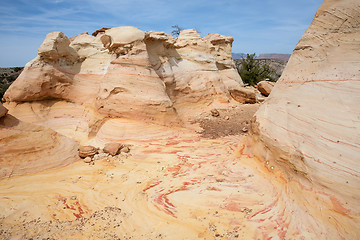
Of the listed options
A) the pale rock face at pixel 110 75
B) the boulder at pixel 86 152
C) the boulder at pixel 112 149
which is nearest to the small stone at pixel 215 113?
the pale rock face at pixel 110 75

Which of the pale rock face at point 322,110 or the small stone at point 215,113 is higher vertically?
the pale rock face at point 322,110

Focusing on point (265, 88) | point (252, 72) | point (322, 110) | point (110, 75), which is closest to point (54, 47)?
point (110, 75)

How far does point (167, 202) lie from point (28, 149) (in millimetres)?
3016

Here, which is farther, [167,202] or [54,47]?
[54,47]

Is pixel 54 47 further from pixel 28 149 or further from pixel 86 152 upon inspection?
pixel 86 152

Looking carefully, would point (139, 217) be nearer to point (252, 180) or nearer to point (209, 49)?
point (252, 180)

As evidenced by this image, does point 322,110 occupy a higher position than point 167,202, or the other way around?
point 322,110

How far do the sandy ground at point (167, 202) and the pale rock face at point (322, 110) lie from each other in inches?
10.7

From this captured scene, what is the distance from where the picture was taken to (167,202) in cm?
331

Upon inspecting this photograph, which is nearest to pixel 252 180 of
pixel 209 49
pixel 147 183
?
pixel 147 183

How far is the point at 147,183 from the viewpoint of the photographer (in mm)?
3910

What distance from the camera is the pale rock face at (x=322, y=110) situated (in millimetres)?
2580

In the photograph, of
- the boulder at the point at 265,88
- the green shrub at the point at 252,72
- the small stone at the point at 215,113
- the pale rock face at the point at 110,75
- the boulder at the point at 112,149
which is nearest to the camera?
the boulder at the point at 112,149

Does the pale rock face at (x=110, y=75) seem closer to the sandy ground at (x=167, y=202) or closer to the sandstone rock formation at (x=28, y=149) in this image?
the sandstone rock formation at (x=28, y=149)
